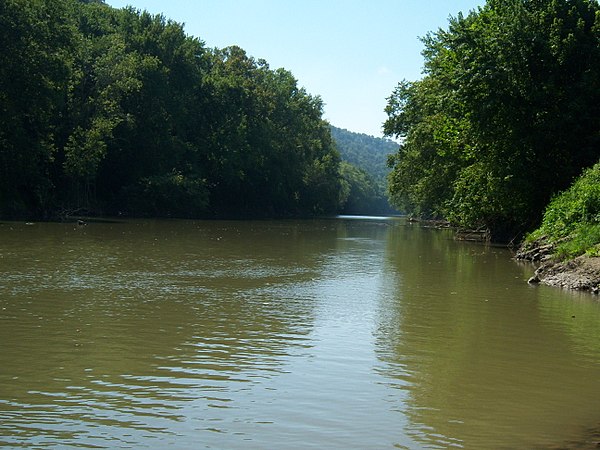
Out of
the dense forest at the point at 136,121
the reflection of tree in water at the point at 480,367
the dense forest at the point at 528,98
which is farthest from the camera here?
the dense forest at the point at 136,121

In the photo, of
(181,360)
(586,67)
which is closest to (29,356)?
(181,360)

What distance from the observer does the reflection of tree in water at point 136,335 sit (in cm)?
782

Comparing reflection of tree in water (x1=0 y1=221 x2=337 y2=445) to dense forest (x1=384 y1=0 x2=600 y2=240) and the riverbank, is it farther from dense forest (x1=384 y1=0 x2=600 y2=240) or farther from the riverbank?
dense forest (x1=384 y1=0 x2=600 y2=240)

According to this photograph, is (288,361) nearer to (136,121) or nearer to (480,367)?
(480,367)

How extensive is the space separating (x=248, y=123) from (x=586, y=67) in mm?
59038

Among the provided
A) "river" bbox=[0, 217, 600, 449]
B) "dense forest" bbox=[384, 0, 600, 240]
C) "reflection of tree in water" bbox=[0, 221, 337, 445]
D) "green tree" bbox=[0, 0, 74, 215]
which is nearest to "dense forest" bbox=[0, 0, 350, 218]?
"green tree" bbox=[0, 0, 74, 215]

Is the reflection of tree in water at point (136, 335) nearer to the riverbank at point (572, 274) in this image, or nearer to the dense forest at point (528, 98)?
the riverbank at point (572, 274)

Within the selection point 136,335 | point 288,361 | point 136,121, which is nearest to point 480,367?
point 288,361

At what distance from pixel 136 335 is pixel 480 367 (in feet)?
18.2

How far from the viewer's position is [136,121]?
70.4 meters

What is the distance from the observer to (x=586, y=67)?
34.7m

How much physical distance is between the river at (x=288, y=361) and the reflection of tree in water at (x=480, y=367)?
1.4 inches

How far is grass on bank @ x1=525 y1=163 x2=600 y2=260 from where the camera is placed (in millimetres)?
21703

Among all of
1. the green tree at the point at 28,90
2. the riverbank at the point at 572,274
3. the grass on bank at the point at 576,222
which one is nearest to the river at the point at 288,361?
the riverbank at the point at 572,274
